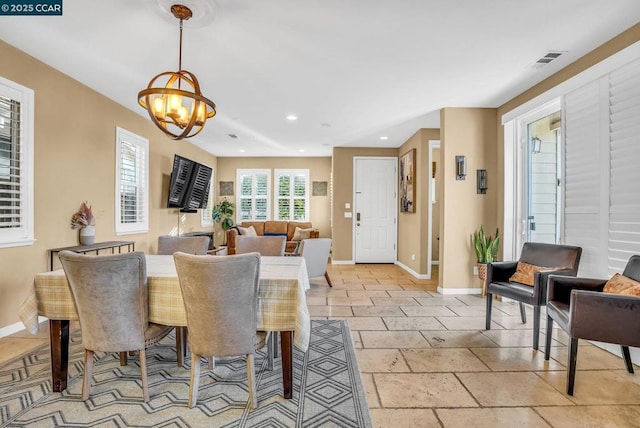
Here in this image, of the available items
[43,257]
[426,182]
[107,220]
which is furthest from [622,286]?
[107,220]

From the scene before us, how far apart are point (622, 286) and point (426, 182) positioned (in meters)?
3.58

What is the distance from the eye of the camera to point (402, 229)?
662 centimetres

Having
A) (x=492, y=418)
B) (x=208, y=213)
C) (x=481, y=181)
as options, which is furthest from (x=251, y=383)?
Result: (x=208, y=213)

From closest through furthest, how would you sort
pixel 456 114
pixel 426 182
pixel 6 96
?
pixel 6 96 < pixel 456 114 < pixel 426 182

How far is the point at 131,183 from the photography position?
15.0ft

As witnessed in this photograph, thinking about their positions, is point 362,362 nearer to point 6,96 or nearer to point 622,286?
point 622,286

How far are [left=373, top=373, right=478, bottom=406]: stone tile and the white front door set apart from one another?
475cm

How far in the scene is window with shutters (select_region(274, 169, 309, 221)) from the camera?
8.21 metres

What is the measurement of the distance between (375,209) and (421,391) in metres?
5.12

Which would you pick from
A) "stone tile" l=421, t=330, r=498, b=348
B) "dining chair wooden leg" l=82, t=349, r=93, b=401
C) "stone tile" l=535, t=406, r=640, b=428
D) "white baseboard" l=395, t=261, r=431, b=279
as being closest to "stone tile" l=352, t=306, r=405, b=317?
"stone tile" l=421, t=330, r=498, b=348

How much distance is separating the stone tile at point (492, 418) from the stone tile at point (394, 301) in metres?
2.07

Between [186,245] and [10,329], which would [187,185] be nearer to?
[186,245]

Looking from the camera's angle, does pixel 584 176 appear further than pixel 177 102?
Yes

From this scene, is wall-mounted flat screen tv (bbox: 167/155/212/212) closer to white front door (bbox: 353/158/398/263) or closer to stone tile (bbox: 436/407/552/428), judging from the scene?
white front door (bbox: 353/158/398/263)
